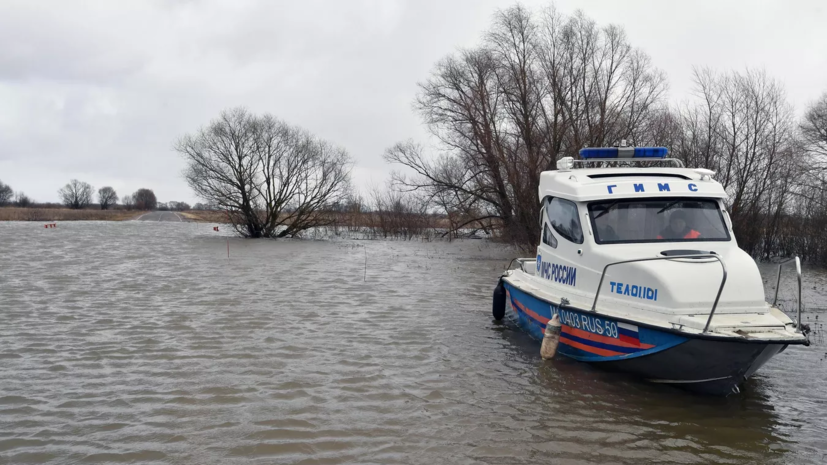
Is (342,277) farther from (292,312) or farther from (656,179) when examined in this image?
(656,179)

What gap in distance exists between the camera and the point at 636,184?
8.65 m

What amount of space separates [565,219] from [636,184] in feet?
3.74

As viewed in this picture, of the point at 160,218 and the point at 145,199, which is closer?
the point at 160,218

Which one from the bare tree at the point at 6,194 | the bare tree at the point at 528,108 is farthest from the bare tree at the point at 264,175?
the bare tree at the point at 6,194

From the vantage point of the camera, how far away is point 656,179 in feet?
29.1

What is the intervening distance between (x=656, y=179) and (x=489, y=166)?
2324 cm

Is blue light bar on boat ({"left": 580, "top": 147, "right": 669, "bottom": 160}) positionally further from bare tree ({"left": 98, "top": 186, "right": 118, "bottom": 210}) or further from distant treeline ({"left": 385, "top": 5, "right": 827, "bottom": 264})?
bare tree ({"left": 98, "top": 186, "right": 118, "bottom": 210})

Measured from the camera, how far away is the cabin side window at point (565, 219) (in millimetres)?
8883

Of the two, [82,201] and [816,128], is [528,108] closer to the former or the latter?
[816,128]

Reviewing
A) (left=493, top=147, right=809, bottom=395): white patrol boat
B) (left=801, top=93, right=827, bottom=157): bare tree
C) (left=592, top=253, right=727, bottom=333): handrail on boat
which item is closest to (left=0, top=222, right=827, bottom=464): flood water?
(left=493, top=147, right=809, bottom=395): white patrol boat

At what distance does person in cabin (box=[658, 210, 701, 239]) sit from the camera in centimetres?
839

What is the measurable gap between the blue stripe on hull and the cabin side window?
1039 mm

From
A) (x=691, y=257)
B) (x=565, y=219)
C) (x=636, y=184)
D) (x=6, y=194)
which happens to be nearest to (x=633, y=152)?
(x=636, y=184)

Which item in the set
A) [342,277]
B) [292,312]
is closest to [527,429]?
[292,312]
